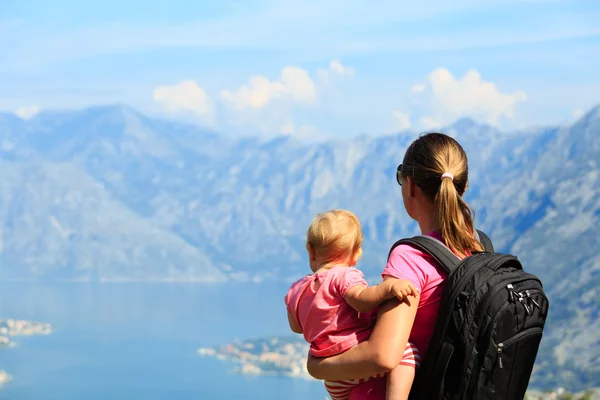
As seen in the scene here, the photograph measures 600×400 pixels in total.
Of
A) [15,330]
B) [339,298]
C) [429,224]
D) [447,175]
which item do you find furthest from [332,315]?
[15,330]

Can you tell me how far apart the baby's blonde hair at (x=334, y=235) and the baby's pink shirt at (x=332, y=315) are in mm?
48

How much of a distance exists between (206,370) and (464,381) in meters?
106

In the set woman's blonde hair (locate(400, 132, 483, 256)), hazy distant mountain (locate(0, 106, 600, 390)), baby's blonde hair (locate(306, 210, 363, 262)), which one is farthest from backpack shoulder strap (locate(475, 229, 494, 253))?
hazy distant mountain (locate(0, 106, 600, 390))

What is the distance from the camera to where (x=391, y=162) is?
153500mm

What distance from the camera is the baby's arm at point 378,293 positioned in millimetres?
1644

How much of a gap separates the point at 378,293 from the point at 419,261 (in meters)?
0.13

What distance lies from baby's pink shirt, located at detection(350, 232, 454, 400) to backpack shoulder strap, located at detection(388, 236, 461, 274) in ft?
0.05

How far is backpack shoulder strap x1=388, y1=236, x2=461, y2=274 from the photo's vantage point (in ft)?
5.64

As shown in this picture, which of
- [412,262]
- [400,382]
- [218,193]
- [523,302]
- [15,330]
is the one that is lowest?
[400,382]

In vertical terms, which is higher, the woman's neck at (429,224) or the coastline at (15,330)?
the coastline at (15,330)

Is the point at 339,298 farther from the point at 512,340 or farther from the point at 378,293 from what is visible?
the point at 512,340

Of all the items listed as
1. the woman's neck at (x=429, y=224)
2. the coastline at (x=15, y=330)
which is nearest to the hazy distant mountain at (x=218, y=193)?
the coastline at (x=15, y=330)

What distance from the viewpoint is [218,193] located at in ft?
519

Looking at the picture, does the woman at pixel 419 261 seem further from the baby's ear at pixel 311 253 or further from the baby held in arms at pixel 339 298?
the baby's ear at pixel 311 253
